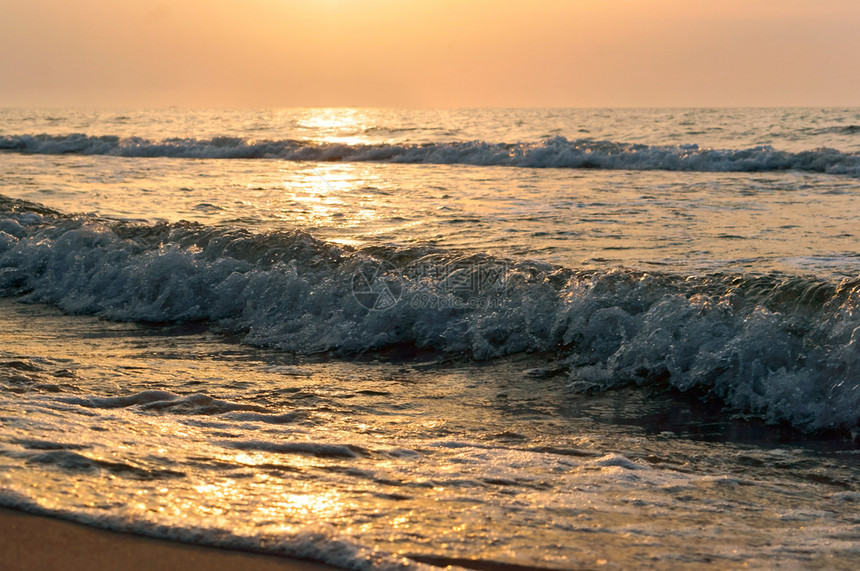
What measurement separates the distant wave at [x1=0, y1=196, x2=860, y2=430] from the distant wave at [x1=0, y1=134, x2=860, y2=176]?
531 inches

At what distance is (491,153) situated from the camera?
76.1ft

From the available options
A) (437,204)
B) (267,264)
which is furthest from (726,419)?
(437,204)

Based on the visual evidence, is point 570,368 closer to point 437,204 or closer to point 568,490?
point 568,490

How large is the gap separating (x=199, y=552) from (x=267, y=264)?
5.07 m

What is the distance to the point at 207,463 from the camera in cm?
336

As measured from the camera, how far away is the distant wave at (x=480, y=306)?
16.0 feet

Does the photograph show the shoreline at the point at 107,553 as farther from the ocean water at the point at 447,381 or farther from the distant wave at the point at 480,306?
the distant wave at the point at 480,306
